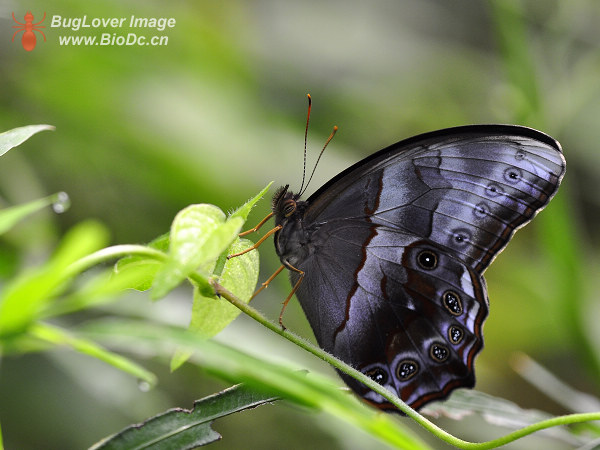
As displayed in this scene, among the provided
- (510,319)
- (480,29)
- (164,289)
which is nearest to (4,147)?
(164,289)

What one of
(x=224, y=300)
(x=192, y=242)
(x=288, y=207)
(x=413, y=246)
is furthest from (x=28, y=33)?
(x=192, y=242)

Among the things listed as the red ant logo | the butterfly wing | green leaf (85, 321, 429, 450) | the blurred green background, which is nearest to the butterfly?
the butterfly wing

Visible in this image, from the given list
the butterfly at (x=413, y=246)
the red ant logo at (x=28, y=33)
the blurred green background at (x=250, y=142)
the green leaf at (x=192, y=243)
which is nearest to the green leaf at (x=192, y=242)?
the green leaf at (x=192, y=243)

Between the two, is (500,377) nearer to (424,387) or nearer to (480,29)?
(424,387)

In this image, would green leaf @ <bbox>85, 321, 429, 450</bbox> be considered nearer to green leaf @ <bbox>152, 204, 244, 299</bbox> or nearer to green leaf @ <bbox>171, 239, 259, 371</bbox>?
green leaf @ <bbox>152, 204, 244, 299</bbox>

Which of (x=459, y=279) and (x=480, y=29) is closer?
(x=459, y=279)
